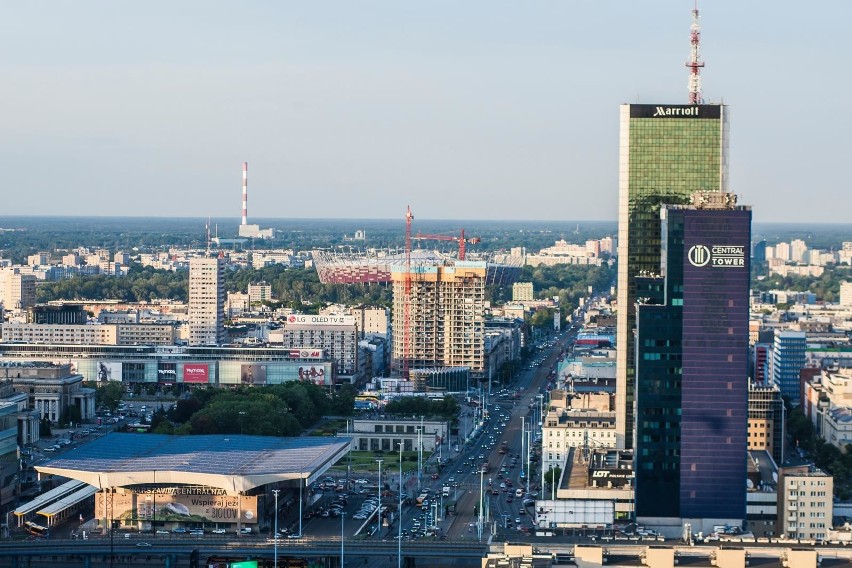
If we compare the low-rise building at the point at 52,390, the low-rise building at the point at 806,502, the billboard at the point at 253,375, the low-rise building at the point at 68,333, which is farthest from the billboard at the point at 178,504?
the low-rise building at the point at 68,333

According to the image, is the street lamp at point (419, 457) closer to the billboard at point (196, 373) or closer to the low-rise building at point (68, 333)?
the billboard at point (196, 373)

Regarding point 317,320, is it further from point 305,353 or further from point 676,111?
point 676,111

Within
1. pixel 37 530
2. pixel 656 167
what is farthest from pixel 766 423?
pixel 37 530

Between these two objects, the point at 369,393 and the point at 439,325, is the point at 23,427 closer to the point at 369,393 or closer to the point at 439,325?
the point at 369,393

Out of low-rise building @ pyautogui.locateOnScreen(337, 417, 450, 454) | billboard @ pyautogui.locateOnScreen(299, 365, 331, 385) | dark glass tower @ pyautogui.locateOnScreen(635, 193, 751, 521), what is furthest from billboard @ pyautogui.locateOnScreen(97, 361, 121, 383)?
dark glass tower @ pyautogui.locateOnScreen(635, 193, 751, 521)

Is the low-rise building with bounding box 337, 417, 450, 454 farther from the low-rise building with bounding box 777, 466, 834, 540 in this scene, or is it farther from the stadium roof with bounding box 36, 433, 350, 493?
the low-rise building with bounding box 777, 466, 834, 540

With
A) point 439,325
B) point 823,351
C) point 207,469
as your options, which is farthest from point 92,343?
point 207,469
